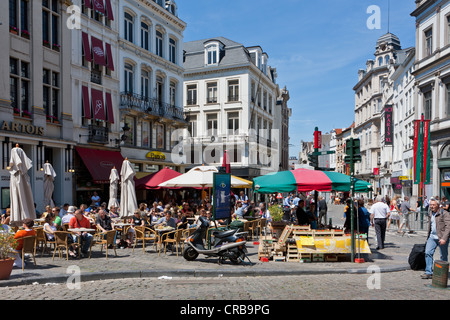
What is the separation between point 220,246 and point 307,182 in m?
3.33

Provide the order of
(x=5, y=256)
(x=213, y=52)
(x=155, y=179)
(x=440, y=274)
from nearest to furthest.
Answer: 1. (x=440, y=274)
2. (x=5, y=256)
3. (x=155, y=179)
4. (x=213, y=52)

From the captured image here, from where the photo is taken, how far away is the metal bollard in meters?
7.68

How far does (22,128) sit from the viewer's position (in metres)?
18.5

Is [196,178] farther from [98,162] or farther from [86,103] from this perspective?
[86,103]

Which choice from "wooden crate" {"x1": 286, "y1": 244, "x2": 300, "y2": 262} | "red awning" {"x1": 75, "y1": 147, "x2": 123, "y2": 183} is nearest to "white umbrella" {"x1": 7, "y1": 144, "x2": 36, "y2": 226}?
"wooden crate" {"x1": 286, "y1": 244, "x2": 300, "y2": 262}

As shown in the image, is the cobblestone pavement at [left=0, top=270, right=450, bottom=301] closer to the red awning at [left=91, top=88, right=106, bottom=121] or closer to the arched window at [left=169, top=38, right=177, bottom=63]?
the red awning at [left=91, top=88, right=106, bottom=121]

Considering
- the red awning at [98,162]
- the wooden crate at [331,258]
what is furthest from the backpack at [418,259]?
the red awning at [98,162]

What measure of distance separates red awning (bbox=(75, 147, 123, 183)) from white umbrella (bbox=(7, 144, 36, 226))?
37.0ft

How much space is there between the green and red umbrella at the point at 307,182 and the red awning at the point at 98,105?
15.0 m

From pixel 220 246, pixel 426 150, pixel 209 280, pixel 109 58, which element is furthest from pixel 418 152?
pixel 209 280

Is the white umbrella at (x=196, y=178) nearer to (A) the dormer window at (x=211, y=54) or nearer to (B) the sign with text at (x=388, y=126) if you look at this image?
(A) the dormer window at (x=211, y=54)

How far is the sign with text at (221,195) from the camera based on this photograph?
39.2ft
